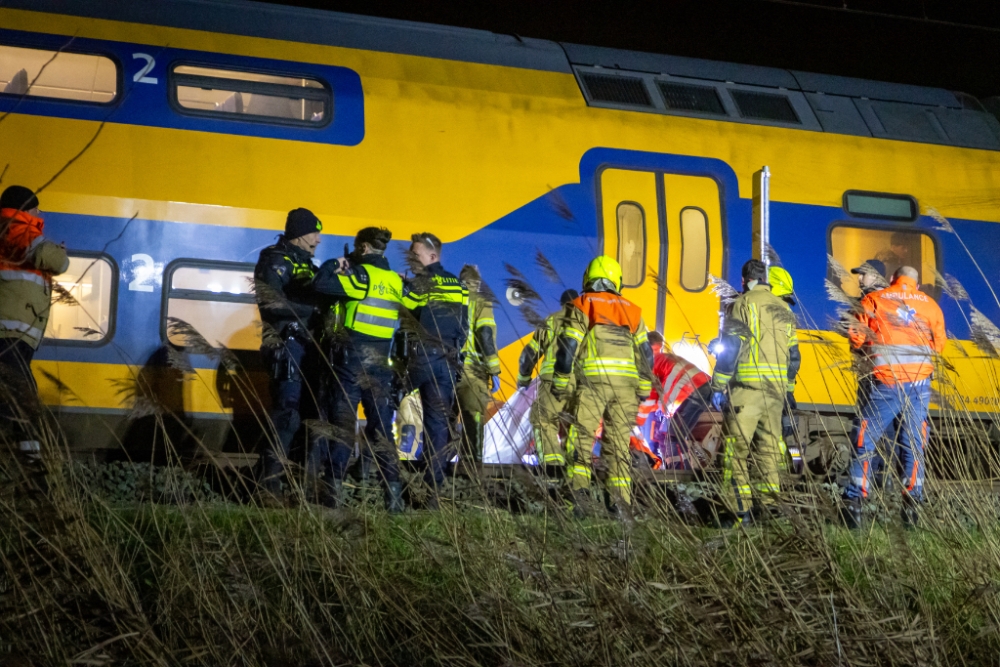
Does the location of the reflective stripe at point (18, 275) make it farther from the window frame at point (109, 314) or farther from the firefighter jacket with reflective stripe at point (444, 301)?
the firefighter jacket with reflective stripe at point (444, 301)

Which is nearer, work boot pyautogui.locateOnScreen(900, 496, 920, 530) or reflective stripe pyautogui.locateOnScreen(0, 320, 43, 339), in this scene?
work boot pyautogui.locateOnScreen(900, 496, 920, 530)

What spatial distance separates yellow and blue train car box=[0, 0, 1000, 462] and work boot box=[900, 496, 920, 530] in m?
2.52

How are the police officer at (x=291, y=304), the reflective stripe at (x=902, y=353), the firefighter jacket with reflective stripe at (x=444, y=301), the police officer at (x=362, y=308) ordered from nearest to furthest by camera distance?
the reflective stripe at (x=902, y=353), the firefighter jacket with reflective stripe at (x=444, y=301), the police officer at (x=362, y=308), the police officer at (x=291, y=304)

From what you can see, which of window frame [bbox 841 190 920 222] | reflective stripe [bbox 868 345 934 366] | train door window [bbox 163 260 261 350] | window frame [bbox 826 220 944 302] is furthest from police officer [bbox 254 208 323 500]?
window frame [bbox 841 190 920 222]

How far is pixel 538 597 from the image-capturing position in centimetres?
321

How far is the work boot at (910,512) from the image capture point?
361 cm

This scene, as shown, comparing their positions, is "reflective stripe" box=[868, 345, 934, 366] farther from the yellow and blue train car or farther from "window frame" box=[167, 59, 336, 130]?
"window frame" box=[167, 59, 336, 130]

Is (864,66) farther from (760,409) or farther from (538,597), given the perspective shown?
(538,597)

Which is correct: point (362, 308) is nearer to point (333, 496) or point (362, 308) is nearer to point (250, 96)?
point (250, 96)

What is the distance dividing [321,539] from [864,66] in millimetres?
21774

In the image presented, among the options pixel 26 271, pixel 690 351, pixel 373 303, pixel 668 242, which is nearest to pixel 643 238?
pixel 668 242

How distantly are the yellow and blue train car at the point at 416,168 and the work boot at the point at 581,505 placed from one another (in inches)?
116

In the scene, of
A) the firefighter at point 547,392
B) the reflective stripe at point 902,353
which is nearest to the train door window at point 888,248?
the reflective stripe at point 902,353

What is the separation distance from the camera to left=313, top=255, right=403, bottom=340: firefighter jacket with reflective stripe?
20.5 ft
